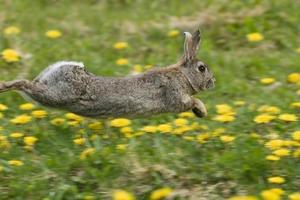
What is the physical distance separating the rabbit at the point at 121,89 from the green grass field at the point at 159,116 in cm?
13

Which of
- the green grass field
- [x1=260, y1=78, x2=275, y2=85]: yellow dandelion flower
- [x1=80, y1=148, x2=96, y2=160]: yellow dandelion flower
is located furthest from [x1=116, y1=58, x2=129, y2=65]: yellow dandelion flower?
[x1=80, y1=148, x2=96, y2=160]: yellow dandelion flower

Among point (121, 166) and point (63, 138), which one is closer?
point (121, 166)

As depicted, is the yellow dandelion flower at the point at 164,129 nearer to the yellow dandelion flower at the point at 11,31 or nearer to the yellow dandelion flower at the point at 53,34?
the yellow dandelion flower at the point at 53,34

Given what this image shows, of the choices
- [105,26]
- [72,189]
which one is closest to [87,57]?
[105,26]

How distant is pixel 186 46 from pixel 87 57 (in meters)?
1.57

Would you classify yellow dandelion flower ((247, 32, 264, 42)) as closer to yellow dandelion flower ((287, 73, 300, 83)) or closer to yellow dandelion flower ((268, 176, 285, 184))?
yellow dandelion flower ((287, 73, 300, 83))

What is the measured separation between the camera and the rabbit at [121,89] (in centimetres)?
566

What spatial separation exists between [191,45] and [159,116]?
0.64 m

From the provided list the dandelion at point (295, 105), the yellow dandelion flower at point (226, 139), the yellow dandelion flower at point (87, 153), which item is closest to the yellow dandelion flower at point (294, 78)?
the dandelion at point (295, 105)

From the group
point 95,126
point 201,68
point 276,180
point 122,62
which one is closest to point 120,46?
point 122,62

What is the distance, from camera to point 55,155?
5.46m

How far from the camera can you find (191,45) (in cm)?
629

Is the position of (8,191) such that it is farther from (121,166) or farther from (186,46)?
(186,46)

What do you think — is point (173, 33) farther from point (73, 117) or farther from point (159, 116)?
point (73, 117)
